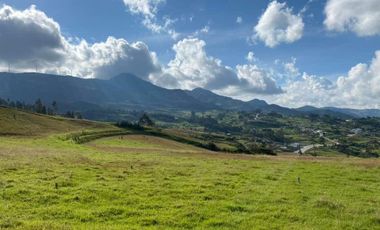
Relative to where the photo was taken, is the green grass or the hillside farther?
the hillside

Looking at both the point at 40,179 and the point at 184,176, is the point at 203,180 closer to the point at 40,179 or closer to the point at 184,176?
the point at 184,176

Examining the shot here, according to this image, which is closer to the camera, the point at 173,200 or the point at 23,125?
the point at 173,200

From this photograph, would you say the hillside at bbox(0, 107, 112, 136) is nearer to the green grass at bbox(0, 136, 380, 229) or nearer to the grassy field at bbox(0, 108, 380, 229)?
the green grass at bbox(0, 136, 380, 229)

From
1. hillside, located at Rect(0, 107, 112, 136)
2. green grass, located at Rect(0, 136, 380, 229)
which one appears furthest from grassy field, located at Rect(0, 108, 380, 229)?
hillside, located at Rect(0, 107, 112, 136)

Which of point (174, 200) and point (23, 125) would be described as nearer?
point (174, 200)

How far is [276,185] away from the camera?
3041 cm

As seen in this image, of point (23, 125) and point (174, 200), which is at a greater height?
point (174, 200)

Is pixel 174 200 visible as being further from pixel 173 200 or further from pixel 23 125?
pixel 23 125

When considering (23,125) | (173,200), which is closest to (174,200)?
(173,200)

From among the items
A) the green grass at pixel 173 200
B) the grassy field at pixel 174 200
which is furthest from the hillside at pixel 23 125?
the grassy field at pixel 174 200

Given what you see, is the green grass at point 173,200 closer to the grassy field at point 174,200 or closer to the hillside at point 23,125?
the grassy field at point 174,200

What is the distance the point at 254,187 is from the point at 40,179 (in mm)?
A: 14589

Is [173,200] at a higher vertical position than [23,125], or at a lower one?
higher

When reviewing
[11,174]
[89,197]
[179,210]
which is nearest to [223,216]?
[179,210]
